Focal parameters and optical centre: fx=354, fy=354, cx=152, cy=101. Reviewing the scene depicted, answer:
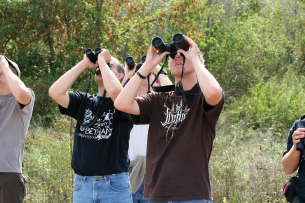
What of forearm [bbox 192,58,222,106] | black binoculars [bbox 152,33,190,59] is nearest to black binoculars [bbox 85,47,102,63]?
black binoculars [bbox 152,33,190,59]

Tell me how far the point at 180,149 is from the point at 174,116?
0.27 metres

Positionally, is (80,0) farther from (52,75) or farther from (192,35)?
(192,35)

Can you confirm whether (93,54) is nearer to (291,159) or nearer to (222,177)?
(291,159)

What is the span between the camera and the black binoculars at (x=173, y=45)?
254cm

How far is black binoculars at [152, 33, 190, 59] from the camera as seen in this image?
99.8 inches

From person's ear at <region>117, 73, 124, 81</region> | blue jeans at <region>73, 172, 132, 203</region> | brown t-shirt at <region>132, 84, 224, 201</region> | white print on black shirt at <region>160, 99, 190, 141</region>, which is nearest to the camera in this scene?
brown t-shirt at <region>132, 84, 224, 201</region>

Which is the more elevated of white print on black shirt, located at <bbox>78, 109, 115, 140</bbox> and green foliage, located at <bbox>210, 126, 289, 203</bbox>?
white print on black shirt, located at <bbox>78, 109, 115, 140</bbox>

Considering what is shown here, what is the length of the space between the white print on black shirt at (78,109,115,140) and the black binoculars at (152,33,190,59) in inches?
31.9

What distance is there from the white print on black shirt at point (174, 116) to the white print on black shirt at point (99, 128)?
723mm

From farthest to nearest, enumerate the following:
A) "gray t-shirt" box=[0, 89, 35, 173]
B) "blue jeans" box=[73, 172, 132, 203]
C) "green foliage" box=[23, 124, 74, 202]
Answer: "green foliage" box=[23, 124, 74, 202] < "gray t-shirt" box=[0, 89, 35, 173] < "blue jeans" box=[73, 172, 132, 203]

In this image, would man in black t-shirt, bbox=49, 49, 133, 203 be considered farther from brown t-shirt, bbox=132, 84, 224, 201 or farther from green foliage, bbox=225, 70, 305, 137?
green foliage, bbox=225, 70, 305, 137

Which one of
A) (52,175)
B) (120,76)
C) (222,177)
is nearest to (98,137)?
(120,76)

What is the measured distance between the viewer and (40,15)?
12508mm

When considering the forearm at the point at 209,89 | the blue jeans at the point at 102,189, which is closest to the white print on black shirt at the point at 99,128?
the blue jeans at the point at 102,189
